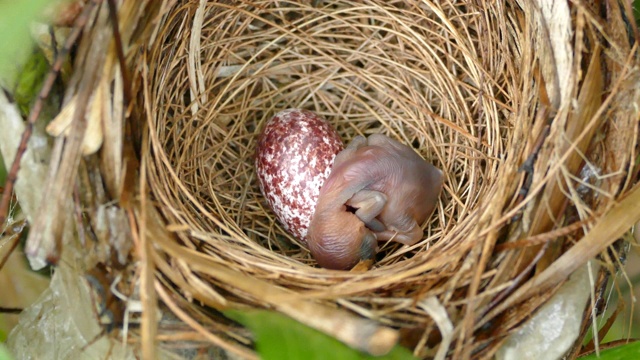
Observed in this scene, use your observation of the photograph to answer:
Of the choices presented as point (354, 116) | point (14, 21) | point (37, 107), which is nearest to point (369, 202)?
point (354, 116)

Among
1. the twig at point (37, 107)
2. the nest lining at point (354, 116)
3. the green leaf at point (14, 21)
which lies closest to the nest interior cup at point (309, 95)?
the nest lining at point (354, 116)

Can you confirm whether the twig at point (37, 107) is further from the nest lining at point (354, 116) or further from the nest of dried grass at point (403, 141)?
the nest lining at point (354, 116)

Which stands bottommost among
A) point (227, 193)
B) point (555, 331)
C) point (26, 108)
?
point (555, 331)

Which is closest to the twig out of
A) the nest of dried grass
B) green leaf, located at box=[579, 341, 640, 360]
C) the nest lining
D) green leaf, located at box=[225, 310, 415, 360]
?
the nest of dried grass

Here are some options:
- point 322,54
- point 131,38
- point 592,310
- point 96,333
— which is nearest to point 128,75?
point 131,38

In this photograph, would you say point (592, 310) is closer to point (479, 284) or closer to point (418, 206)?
point (479, 284)

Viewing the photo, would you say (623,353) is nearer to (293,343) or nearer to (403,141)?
(293,343)

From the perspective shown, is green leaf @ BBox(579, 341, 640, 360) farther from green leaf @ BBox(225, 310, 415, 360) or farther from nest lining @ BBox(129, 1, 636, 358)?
green leaf @ BBox(225, 310, 415, 360)
